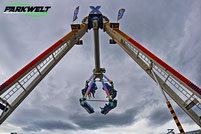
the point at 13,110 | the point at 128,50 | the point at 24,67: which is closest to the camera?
the point at 13,110

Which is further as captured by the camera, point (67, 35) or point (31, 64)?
point (67, 35)

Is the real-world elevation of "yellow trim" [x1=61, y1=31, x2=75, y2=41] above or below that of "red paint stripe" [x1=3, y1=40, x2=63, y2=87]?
above

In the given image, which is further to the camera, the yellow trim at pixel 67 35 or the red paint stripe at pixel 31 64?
the yellow trim at pixel 67 35

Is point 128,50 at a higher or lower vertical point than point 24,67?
higher

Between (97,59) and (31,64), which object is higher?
(97,59)

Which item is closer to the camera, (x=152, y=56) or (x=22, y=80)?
(x=22, y=80)

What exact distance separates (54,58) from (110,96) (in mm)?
9088

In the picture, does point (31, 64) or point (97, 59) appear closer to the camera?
point (31, 64)

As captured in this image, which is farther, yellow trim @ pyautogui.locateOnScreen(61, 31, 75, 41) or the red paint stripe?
yellow trim @ pyautogui.locateOnScreen(61, 31, 75, 41)

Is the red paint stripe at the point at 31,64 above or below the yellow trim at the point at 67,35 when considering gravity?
below

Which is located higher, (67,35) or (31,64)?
(67,35)

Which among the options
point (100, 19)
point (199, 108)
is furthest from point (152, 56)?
point (100, 19)

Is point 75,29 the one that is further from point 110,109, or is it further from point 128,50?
point 110,109

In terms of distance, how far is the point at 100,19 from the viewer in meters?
10.9
